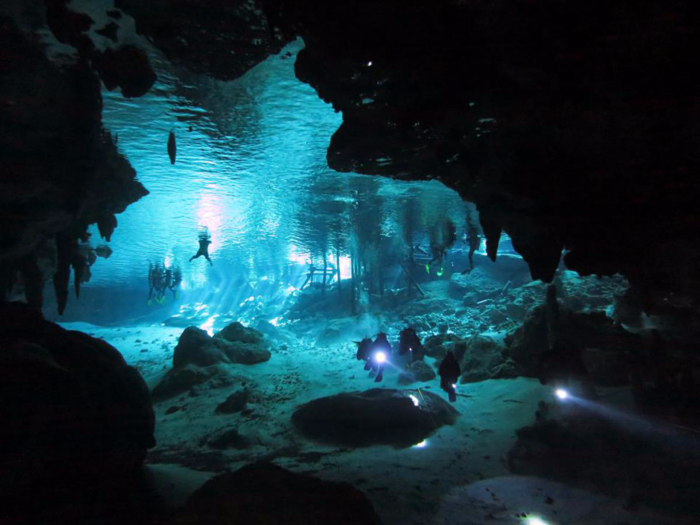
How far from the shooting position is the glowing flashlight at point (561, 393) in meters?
8.21

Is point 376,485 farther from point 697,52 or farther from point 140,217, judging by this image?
point 140,217

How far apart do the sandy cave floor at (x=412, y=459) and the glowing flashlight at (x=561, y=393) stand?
230 millimetres

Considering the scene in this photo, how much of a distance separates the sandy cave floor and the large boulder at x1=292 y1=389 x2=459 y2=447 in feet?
1.00

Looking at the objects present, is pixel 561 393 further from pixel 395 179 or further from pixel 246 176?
pixel 246 176

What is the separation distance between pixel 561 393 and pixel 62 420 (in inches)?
435

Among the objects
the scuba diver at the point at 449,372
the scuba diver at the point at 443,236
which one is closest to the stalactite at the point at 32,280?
the scuba diver at the point at 449,372

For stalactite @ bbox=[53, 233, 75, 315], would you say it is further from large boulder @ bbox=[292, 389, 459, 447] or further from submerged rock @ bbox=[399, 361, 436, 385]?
submerged rock @ bbox=[399, 361, 436, 385]

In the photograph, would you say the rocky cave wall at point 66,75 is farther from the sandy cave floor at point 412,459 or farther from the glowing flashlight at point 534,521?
the glowing flashlight at point 534,521

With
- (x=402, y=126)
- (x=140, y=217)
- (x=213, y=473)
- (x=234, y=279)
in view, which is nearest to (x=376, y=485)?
(x=213, y=473)

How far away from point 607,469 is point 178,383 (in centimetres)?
1314

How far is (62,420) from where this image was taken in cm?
555

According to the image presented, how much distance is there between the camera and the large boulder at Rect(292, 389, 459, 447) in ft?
25.7

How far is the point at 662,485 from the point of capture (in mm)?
5391

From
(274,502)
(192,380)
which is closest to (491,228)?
(274,502)
